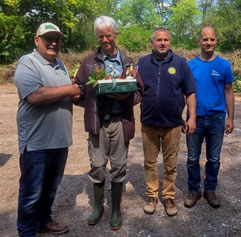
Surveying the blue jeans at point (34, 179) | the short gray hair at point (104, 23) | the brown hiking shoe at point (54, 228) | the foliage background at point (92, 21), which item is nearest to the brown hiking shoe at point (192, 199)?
the brown hiking shoe at point (54, 228)

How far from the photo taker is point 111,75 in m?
2.60

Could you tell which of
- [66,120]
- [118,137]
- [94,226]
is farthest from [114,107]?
[94,226]

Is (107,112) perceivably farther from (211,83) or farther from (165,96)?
(211,83)

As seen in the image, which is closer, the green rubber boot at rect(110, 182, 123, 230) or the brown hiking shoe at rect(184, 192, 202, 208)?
the green rubber boot at rect(110, 182, 123, 230)

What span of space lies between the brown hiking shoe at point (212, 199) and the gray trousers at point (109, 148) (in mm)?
1237

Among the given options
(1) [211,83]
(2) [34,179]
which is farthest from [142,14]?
(2) [34,179]

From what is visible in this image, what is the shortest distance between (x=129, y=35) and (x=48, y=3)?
37.3 feet

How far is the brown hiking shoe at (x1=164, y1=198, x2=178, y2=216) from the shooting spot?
3.23 m

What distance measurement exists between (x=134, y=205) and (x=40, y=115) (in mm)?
1769

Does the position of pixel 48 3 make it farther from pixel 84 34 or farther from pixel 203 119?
pixel 203 119

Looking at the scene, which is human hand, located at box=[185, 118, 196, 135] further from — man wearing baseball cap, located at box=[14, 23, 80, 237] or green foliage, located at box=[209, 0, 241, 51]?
green foliage, located at box=[209, 0, 241, 51]

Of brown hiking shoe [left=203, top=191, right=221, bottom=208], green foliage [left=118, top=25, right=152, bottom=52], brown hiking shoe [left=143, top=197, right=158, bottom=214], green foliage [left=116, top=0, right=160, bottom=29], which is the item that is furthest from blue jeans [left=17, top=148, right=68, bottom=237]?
green foliage [left=116, top=0, right=160, bottom=29]

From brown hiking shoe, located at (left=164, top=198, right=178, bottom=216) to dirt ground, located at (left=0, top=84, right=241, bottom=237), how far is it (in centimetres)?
6

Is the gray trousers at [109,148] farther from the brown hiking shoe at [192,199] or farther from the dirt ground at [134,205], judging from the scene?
the brown hiking shoe at [192,199]
